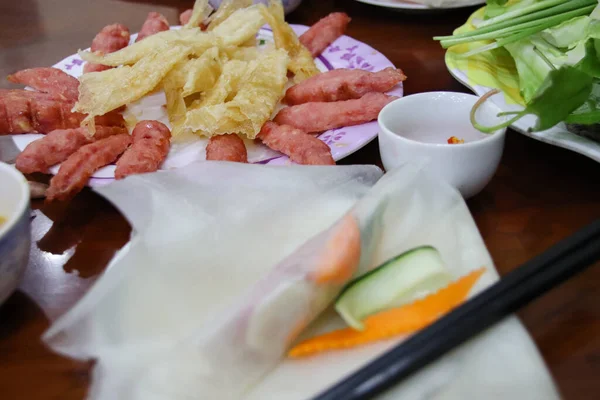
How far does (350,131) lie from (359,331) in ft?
2.01

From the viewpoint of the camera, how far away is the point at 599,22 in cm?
117

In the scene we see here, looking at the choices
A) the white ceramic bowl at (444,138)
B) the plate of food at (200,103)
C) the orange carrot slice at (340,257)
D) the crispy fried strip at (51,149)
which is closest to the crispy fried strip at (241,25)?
the plate of food at (200,103)

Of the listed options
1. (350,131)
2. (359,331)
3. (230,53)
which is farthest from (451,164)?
(230,53)

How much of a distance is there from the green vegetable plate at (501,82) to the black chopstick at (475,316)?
0.41m

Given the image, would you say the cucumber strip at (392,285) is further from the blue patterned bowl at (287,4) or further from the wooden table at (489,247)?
the blue patterned bowl at (287,4)

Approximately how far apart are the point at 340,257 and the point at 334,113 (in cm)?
62

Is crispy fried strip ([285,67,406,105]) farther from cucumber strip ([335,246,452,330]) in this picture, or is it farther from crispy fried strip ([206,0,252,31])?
cucumber strip ([335,246,452,330])

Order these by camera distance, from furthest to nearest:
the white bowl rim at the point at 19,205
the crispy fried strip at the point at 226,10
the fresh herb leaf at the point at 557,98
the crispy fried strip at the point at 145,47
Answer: the crispy fried strip at the point at 226,10, the crispy fried strip at the point at 145,47, the fresh herb leaf at the point at 557,98, the white bowl rim at the point at 19,205

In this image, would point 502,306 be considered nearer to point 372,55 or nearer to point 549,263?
point 549,263

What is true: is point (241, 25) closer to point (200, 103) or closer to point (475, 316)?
point (200, 103)

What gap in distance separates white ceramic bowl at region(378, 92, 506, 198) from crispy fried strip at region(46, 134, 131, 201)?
0.57 m

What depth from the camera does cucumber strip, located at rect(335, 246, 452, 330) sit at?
2.17 feet

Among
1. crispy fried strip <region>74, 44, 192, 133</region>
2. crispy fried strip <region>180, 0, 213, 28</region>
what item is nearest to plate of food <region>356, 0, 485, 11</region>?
crispy fried strip <region>180, 0, 213, 28</region>

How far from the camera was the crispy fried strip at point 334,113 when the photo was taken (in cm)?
121
